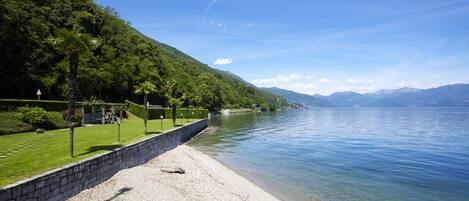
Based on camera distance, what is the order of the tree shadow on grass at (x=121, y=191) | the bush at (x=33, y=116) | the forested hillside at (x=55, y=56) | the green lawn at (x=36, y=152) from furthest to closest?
the forested hillside at (x=55, y=56) < the bush at (x=33, y=116) < the tree shadow on grass at (x=121, y=191) < the green lawn at (x=36, y=152)

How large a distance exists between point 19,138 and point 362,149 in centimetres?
3971

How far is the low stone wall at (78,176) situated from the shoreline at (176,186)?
472 mm

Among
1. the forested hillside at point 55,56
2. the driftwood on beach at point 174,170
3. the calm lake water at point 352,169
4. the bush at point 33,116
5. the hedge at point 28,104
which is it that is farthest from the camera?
the forested hillside at point 55,56

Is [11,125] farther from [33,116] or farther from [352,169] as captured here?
[352,169]

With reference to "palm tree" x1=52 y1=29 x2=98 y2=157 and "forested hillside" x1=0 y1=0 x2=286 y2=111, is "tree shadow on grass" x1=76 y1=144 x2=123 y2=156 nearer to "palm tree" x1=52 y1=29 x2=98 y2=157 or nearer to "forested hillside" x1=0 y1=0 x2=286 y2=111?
"palm tree" x1=52 y1=29 x2=98 y2=157

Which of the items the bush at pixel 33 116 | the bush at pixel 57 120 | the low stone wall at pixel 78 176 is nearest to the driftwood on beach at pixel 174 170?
the low stone wall at pixel 78 176

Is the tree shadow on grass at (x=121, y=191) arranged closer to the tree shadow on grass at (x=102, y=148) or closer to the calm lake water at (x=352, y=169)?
the tree shadow on grass at (x=102, y=148)

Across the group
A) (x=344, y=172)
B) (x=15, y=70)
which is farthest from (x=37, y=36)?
(x=344, y=172)

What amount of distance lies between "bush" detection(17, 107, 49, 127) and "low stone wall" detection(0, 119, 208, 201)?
12.5m

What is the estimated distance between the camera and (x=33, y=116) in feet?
108

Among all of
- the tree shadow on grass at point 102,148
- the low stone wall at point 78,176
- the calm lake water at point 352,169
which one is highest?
the tree shadow on grass at point 102,148

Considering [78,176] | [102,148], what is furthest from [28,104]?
[78,176]

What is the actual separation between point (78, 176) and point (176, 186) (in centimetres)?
589

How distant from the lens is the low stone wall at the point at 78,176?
13.0m
